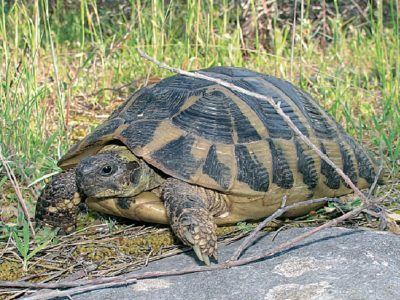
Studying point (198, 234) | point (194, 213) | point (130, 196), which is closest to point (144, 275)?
point (198, 234)

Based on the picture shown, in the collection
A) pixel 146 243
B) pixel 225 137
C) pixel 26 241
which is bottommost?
pixel 146 243

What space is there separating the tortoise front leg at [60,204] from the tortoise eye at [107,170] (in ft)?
1.12

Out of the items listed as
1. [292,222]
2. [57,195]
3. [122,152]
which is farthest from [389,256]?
[57,195]

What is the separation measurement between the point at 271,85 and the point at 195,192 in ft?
2.55

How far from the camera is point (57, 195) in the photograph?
3043 millimetres

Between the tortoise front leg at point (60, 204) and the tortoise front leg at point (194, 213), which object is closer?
the tortoise front leg at point (194, 213)

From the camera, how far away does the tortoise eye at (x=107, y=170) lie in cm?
279

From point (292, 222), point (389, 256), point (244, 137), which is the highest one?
point (244, 137)

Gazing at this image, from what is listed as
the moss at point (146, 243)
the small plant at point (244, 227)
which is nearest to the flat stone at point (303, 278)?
the moss at point (146, 243)

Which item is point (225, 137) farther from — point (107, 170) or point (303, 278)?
point (303, 278)

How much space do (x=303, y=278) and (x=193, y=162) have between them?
30.8 inches

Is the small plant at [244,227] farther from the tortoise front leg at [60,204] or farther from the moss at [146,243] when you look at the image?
the tortoise front leg at [60,204]

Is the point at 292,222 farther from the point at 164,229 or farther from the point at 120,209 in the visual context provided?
the point at 120,209

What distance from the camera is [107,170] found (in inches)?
110
